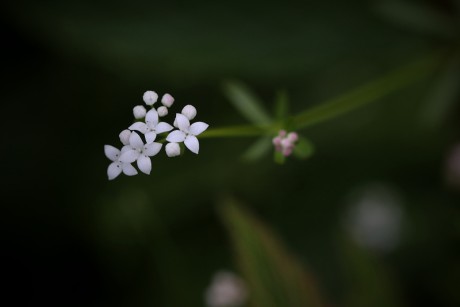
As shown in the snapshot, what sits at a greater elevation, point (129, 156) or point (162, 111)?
point (162, 111)

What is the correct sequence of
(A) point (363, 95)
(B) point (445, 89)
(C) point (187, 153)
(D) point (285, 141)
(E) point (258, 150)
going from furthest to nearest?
(C) point (187, 153)
(B) point (445, 89)
(A) point (363, 95)
(E) point (258, 150)
(D) point (285, 141)

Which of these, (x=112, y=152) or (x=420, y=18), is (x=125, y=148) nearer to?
(x=112, y=152)

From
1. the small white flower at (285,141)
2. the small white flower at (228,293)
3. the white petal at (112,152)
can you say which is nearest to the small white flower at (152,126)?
the white petal at (112,152)

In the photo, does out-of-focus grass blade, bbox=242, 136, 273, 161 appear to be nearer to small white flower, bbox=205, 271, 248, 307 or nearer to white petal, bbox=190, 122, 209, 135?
white petal, bbox=190, 122, 209, 135

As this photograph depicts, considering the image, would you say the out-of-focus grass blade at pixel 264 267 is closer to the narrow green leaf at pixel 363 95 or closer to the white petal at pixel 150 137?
the narrow green leaf at pixel 363 95

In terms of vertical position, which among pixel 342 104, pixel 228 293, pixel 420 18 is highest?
pixel 420 18

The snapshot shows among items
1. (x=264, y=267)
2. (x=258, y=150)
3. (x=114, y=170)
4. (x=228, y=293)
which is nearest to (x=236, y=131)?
(x=258, y=150)
